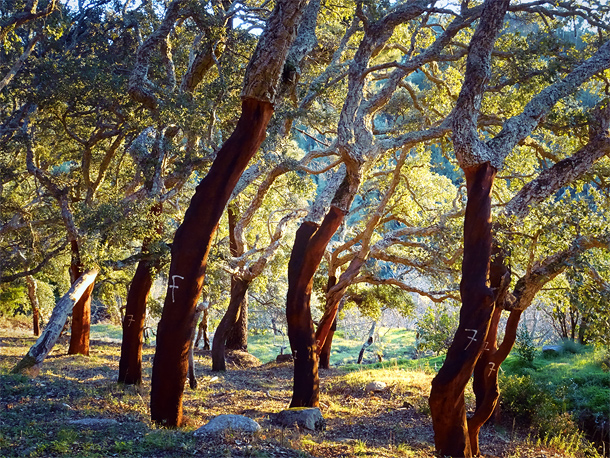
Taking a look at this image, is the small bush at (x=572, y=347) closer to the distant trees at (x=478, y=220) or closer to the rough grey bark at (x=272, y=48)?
the distant trees at (x=478, y=220)

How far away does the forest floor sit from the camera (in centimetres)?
578

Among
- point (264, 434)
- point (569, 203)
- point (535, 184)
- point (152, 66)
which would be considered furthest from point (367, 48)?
point (264, 434)

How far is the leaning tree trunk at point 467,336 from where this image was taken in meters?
6.61

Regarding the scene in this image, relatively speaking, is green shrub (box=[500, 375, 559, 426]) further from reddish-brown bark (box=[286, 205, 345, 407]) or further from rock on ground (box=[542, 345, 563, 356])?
rock on ground (box=[542, 345, 563, 356])

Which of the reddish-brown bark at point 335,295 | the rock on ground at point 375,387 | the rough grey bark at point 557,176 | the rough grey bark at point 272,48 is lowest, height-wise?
the rock on ground at point 375,387

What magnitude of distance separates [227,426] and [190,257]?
2.34 m

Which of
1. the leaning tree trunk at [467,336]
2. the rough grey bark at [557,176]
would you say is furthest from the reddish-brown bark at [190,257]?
the rough grey bark at [557,176]

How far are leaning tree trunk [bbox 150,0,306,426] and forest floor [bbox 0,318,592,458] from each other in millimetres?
767

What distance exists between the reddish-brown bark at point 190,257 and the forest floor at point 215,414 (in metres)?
0.61

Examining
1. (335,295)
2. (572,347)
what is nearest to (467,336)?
(335,295)

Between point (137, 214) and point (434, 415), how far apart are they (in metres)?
6.70

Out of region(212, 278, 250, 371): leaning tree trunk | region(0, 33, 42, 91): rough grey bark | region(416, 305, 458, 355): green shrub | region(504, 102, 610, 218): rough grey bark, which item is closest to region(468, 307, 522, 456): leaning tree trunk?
region(504, 102, 610, 218): rough grey bark

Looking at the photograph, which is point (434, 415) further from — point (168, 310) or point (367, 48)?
point (367, 48)

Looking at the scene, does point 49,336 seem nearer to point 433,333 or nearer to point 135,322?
point 135,322
